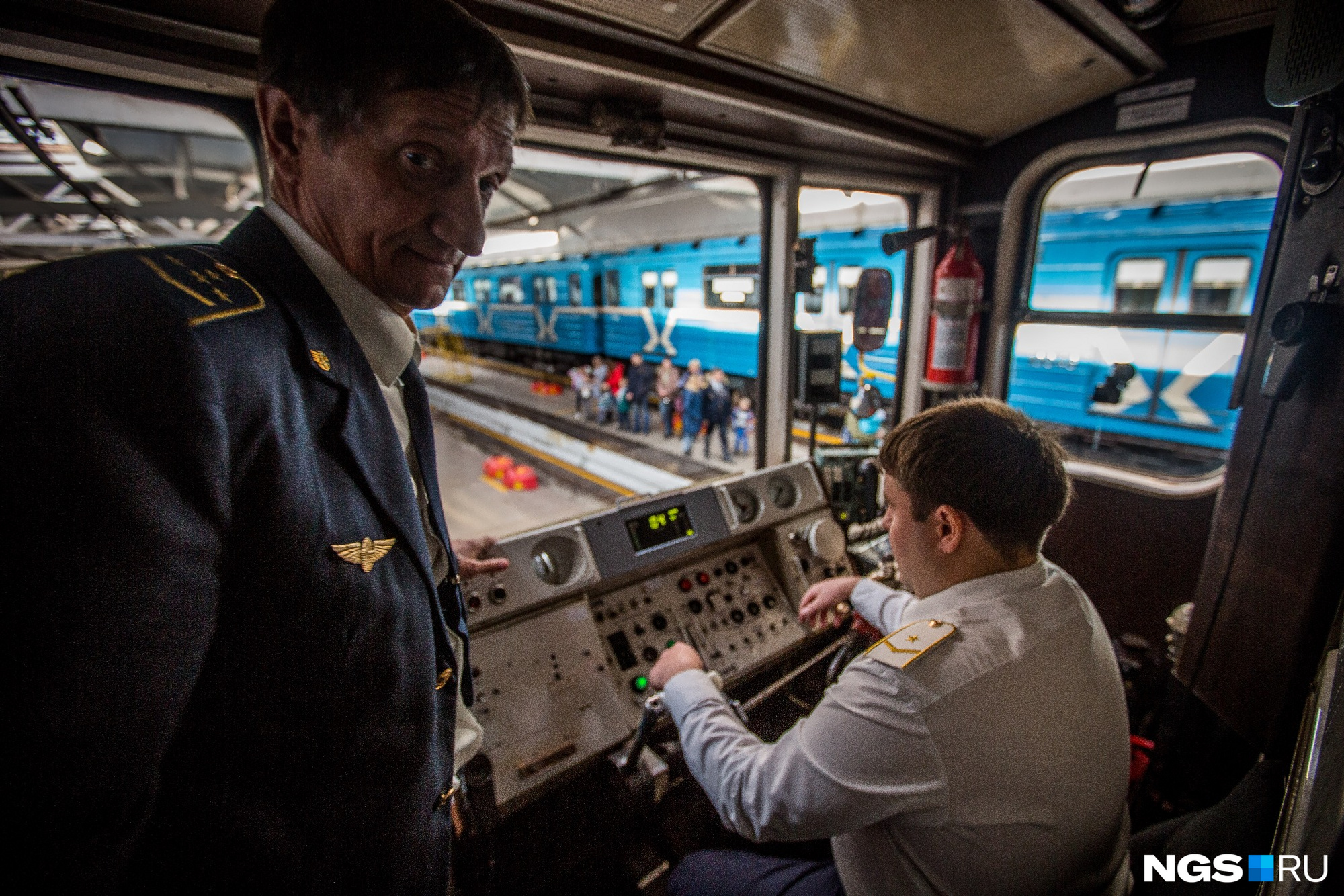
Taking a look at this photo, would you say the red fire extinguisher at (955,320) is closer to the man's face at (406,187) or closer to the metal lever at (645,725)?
the metal lever at (645,725)

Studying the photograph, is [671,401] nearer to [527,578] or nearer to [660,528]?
[660,528]

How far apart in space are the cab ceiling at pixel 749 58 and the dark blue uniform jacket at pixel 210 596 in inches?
33.1

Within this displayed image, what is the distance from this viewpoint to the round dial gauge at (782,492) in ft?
8.18

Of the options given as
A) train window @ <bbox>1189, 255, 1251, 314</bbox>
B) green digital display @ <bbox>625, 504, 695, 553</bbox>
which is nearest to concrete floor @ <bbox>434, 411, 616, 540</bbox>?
green digital display @ <bbox>625, 504, 695, 553</bbox>

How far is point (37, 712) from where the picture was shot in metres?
0.48

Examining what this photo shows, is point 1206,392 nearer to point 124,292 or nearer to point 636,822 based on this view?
point 636,822

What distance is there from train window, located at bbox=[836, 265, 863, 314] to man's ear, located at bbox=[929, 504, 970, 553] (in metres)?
6.45

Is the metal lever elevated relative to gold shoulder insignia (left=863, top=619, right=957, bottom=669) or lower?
lower

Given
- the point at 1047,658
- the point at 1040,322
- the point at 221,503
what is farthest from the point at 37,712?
the point at 1040,322

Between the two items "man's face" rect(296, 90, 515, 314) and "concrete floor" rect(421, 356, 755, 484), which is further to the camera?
"concrete floor" rect(421, 356, 755, 484)

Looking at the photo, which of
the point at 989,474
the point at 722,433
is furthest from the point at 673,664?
the point at 722,433

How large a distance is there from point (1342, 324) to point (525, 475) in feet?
23.8

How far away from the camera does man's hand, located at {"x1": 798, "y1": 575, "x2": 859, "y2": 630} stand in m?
1.95

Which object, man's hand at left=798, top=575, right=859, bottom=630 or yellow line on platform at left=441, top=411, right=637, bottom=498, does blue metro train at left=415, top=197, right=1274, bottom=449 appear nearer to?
man's hand at left=798, top=575, right=859, bottom=630
